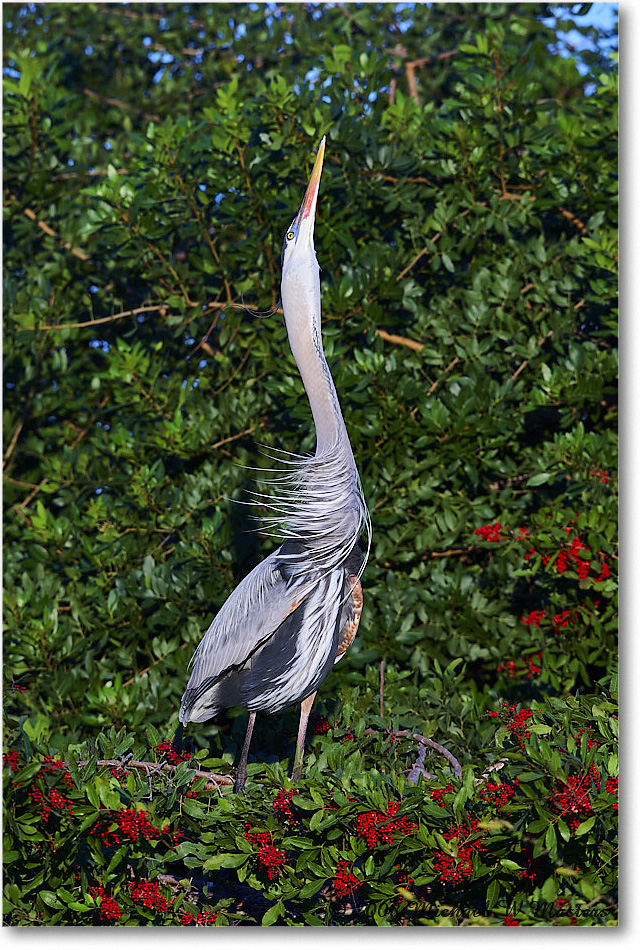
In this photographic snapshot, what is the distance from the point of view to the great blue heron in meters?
1.88

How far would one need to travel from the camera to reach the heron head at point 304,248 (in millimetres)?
1869

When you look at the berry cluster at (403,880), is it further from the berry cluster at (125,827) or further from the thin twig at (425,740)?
the berry cluster at (125,827)

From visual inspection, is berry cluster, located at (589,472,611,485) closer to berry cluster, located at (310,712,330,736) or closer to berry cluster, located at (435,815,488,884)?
berry cluster, located at (310,712,330,736)

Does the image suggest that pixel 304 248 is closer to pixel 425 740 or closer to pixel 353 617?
pixel 353 617

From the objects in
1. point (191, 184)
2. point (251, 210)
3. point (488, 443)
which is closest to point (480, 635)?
point (488, 443)

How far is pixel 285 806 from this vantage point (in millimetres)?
1818

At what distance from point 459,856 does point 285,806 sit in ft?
1.29

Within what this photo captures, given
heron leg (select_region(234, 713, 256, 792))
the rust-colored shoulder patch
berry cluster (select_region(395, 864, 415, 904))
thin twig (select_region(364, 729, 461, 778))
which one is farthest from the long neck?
berry cluster (select_region(395, 864, 415, 904))

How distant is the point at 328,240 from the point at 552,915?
7.09ft

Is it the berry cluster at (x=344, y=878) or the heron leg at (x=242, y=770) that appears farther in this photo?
the heron leg at (x=242, y=770)

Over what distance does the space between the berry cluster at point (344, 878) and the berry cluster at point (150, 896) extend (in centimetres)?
41

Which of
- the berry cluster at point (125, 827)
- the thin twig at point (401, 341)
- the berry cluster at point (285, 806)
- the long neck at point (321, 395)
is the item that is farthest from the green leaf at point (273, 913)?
the thin twig at point (401, 341)

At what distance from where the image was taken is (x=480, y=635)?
2865 millimetres

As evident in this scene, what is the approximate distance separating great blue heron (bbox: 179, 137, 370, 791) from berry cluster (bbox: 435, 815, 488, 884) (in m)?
0.44
